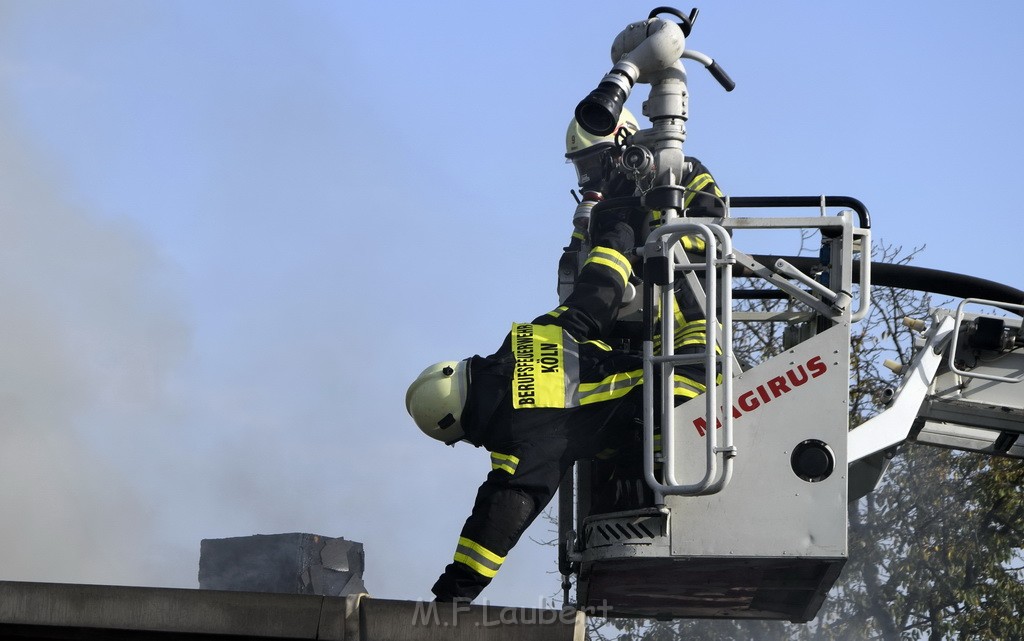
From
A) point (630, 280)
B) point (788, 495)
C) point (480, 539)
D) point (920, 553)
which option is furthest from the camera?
point (920, 553)

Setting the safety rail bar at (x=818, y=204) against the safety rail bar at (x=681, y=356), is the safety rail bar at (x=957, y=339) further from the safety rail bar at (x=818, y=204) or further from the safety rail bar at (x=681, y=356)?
the safety rail bar at (x=681, y=356)

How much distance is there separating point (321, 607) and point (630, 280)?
2.87 meters

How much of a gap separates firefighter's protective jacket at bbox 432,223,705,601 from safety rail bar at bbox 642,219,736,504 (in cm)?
45

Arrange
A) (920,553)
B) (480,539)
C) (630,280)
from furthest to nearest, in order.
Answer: (920,553) → (630,280) → (480,539)

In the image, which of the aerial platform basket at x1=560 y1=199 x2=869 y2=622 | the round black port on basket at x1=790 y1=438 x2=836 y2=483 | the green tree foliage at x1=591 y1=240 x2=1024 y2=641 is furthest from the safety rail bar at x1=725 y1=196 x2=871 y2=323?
the green tree foliage at x1=591 y1=240 x2=1024 y2=641

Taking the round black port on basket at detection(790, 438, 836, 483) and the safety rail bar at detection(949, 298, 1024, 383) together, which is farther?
the safety rail bar at detection(949, 298, 1024, 383)

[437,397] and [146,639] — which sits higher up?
[437,397]

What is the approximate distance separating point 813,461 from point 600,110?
6.13 ft

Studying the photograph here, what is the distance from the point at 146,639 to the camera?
4531 mm

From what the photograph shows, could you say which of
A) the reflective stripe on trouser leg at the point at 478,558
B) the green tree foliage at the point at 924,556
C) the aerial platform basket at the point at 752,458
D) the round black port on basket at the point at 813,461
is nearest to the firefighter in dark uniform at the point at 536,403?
the reflective stripe on trouser leg at the point at 478,558

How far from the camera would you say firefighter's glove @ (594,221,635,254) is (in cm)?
659

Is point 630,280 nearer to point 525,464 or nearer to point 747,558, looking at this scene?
point 525,464

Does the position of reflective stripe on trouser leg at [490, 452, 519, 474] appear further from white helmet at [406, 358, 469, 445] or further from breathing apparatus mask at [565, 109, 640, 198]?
breathing apparatus mask at [565, 109, 640, 198]

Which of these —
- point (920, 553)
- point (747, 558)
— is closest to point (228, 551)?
point (747, 558)
